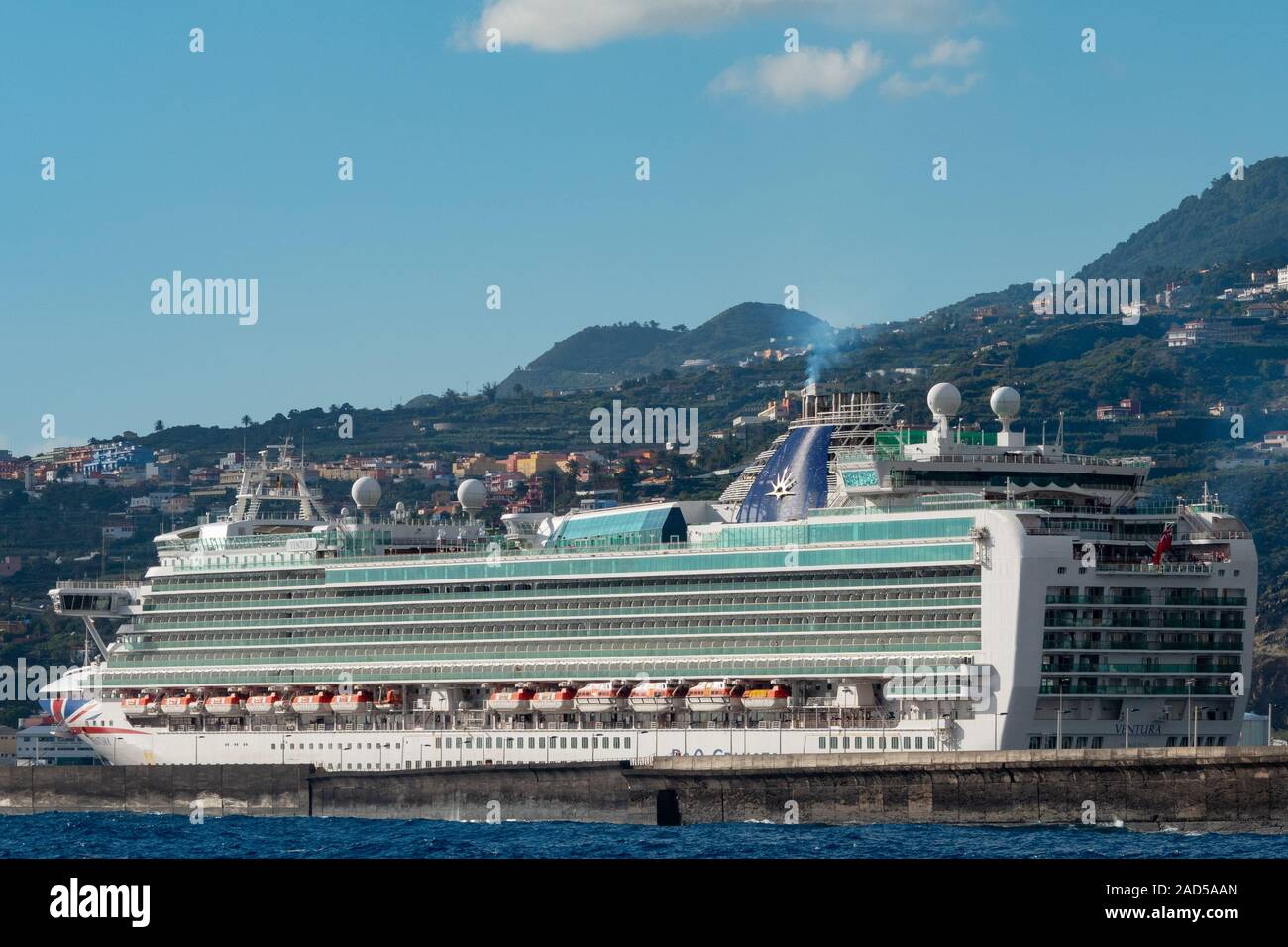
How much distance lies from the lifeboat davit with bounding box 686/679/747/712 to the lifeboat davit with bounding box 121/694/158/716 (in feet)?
91.1

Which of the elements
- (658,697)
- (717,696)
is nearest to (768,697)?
(717,696)

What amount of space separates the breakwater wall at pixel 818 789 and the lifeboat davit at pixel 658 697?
328 cm

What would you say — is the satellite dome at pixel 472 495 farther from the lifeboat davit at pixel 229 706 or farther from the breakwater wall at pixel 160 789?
the breakwater wall at pixel 160 789

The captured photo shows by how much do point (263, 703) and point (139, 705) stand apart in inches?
280

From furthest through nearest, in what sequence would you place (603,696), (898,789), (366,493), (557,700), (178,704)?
(366,493), (178,704), (557,700), (603,696), (898,789)

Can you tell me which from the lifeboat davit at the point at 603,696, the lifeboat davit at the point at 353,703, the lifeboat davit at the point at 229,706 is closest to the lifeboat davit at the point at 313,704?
the lifeboat davit at the point at 353,703

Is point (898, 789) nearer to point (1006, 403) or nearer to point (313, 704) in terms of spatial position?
point (1006, 403)

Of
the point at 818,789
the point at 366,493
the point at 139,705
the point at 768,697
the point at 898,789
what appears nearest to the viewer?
the point at 898,789

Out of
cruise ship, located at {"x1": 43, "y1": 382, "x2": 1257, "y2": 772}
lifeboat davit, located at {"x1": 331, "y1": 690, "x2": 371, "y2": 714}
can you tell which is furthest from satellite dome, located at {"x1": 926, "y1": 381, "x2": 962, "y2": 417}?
lifeboat davit, located at {"x1": 331, "y1": 690, "x2": 371, "y2": 714}

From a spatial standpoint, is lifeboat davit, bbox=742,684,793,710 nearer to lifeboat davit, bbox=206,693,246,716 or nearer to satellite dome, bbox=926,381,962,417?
satellite dome, bbox=926,381,962,417

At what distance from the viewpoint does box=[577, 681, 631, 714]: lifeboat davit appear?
241 feet

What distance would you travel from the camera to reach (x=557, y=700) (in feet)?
247

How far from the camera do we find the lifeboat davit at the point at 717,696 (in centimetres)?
7025
